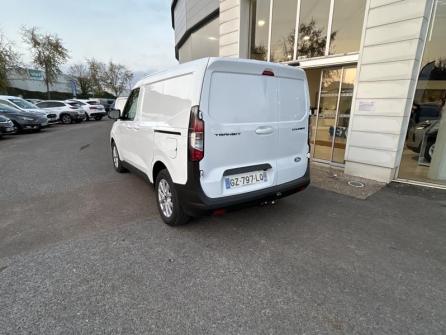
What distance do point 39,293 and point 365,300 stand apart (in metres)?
2.81


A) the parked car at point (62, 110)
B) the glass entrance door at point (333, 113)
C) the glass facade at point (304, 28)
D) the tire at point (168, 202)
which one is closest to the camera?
the tire at point (168, 202)

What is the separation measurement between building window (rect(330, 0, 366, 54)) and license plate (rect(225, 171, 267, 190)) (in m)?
4.56

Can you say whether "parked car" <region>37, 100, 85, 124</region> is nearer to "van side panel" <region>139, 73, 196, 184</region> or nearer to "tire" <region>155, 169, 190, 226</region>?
"van side panel" <region>139, 73, 196, 184</region>

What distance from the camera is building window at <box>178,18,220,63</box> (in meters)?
14.6

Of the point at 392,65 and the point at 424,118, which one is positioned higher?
the point at 392,65

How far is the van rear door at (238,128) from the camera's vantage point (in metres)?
2.60

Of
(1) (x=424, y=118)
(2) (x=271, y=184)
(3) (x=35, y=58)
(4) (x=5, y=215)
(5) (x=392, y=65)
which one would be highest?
(3) (x=35, y=58)

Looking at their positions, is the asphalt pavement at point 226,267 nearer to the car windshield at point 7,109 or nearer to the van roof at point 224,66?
the van roof at point 224,66

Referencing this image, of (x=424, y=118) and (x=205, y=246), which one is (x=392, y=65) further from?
(x=205, y=246)

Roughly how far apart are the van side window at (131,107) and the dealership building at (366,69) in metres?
4.41

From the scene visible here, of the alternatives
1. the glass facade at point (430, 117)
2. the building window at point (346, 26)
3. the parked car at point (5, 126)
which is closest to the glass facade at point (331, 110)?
the building window at point (346, 26)

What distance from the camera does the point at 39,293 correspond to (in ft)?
7.16

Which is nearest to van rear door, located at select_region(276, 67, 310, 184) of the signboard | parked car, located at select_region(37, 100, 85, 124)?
parked car, located at select_region(37, 100, 85, 124)

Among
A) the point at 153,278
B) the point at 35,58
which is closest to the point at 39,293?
the point at 153,278
